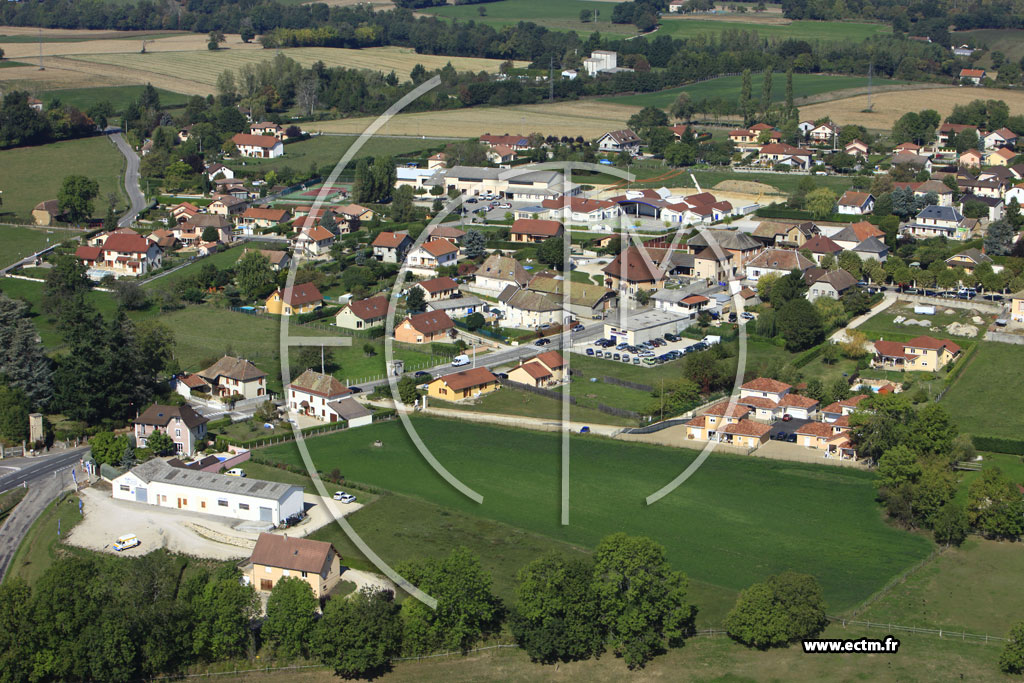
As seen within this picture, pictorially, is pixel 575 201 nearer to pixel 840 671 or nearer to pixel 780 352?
pixel 780 352

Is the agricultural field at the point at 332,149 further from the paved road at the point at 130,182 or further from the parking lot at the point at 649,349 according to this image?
the parking lot at the point at 649,349

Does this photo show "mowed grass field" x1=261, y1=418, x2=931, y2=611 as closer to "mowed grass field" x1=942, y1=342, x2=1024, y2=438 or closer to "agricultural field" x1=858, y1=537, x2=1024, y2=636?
"agricultural field" x1=858, y1=537, x2=1024, y2=636

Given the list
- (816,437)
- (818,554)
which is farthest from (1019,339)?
(818,554)

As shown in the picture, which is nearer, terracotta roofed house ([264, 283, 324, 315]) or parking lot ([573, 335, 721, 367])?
parking lot ([573, 335, 721, 367])

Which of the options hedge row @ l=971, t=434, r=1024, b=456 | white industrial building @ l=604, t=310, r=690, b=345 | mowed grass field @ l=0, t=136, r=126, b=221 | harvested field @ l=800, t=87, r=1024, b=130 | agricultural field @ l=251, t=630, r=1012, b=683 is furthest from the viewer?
harvested field @ l=800, t=87, r=1024, b=130

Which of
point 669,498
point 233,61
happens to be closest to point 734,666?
point 669,498

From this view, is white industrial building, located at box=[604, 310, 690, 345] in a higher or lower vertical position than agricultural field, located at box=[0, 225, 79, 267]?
lower

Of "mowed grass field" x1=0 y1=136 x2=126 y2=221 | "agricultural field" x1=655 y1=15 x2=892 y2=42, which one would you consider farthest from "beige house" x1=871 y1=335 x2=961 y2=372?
"agricultural field" x1=655 y1=15 x2=892 y2=42
